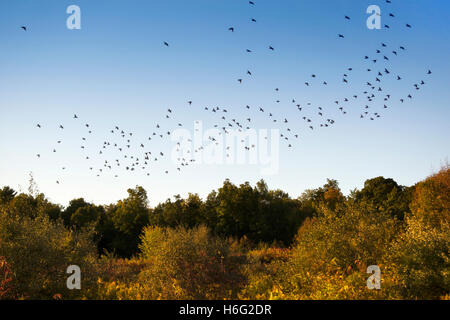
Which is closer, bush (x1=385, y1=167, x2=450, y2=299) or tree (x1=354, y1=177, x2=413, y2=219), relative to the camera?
bush (x1=385, y1=167, x2=450, y2=299)

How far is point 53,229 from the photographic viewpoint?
1769 centimetres

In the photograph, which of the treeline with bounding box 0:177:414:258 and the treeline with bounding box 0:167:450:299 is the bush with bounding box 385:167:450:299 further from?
the treeline with bounding box 0:177:414:258

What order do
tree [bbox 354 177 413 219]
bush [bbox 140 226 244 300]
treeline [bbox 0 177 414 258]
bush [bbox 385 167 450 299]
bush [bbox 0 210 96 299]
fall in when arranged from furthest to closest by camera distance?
1. tree [bbox 354 177 413 219]
2. treeline [bbox 0 177 414 258]
3. bush [bbox 140 226 244 300]
4. bush [bbox 0 210 96 299]
5. bush [bbox 385 167 450 299]

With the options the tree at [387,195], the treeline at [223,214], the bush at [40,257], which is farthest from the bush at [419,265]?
the tree at [387,195]

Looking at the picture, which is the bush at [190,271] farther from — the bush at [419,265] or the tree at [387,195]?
the tree at [387,195]

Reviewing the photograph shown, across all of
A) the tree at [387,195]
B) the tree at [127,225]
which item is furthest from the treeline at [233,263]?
the tree at [387,195]

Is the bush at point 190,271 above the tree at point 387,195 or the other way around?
the other way around

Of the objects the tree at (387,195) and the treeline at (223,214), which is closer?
the treeline at (223,214)

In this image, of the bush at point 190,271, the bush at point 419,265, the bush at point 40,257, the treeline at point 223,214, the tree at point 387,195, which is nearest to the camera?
the bush at point 419,265

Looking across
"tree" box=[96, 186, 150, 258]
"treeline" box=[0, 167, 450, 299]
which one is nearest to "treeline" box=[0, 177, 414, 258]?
"tree" box=[96, 186, 150, 258]

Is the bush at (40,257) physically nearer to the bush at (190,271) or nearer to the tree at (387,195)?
the bush at (190,271)

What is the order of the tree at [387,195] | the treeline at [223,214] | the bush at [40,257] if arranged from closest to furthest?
the bush at [40,257] → the treeline at [223,214] → the tree at [387,195]
